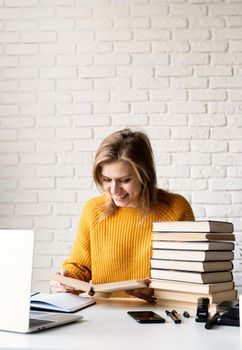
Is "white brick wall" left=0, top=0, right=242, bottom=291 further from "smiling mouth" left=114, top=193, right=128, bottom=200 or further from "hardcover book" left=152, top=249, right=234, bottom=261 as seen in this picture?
"hardcover book" left=152, top=249, right=234, bottom=261

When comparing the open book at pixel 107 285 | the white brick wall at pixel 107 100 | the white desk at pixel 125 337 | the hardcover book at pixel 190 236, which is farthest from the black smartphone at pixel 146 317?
the white brick wall at pixel 107 100

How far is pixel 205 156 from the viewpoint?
2.97 meters

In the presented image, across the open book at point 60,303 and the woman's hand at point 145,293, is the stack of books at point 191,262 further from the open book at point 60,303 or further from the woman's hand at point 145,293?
the open book at point 60,303

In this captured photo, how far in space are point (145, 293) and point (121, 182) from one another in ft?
1.92

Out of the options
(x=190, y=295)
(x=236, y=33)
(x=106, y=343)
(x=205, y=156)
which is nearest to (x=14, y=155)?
(x=205, y=156)

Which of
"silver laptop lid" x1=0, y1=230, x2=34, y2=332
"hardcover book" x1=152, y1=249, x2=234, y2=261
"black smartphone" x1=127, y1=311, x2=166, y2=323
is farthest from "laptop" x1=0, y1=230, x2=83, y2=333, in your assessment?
"hardcover book" x1=152, y1=249, x2=234, y2=261

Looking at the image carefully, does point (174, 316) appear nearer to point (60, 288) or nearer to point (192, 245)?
point (192, 245)

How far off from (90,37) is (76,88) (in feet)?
1.00

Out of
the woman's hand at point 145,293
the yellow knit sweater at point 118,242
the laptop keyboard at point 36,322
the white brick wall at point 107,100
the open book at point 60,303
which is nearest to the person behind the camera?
the laptop keyboard at point 36,322

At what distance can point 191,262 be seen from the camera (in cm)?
152

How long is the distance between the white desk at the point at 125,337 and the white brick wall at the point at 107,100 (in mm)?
1666

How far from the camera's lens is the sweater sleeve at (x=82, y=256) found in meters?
2.11

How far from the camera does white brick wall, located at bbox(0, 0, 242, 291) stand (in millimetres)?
2971

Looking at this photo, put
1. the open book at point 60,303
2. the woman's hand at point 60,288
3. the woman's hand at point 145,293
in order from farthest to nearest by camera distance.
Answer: the woman's hand at point 60,288 → the woman's hand at point 145,293 → the open book at point 60,303
